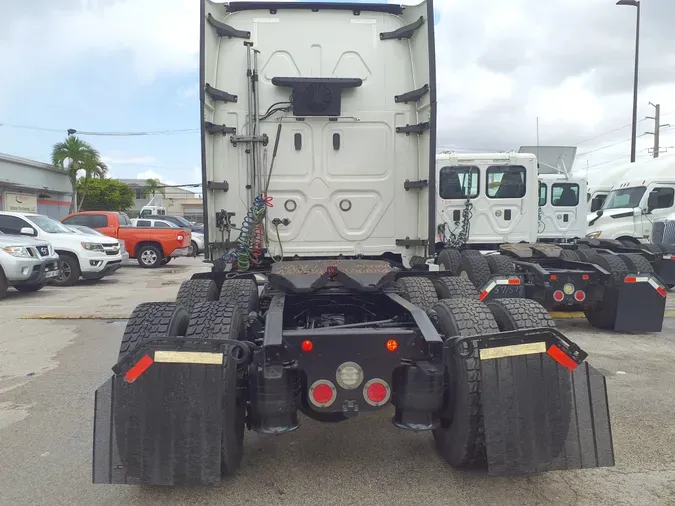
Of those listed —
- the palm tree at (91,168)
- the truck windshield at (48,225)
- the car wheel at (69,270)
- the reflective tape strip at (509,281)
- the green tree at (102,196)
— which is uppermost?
the palm tree at (91,168)

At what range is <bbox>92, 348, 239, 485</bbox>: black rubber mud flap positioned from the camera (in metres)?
2.79

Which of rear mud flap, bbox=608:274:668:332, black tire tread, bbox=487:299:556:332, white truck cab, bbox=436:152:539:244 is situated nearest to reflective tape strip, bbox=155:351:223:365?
black tire tread, bbox=487:299:556:332

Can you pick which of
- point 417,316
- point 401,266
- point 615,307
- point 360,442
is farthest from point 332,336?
point 615,307

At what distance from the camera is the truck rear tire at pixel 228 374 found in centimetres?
290

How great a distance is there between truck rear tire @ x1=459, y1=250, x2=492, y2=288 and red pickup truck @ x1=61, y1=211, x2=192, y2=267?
1227 centimetres

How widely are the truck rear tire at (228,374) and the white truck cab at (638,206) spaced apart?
1198 centimetres

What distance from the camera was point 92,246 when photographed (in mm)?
13500

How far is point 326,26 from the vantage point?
5.29 meters

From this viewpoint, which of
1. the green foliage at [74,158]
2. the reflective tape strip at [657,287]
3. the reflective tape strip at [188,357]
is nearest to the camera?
the reflective tape strip at [188,357]

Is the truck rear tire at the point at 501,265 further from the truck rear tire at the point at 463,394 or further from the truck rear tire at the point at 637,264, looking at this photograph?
the truck rear tire at the point at 463,394

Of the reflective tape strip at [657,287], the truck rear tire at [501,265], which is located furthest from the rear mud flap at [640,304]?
the truck rear tire at [501,265]

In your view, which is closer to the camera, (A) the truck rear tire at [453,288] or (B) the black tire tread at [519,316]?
(B) the black tire tread at [519,316]

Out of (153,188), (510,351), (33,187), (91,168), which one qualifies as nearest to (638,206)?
(510,351)

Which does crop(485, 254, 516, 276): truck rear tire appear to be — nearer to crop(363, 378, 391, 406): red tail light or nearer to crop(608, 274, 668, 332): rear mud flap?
crop(608, 274, 668, 332): rear mud flap
